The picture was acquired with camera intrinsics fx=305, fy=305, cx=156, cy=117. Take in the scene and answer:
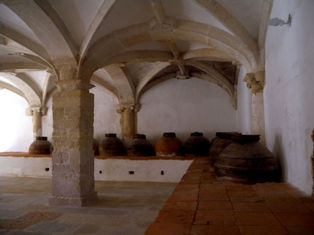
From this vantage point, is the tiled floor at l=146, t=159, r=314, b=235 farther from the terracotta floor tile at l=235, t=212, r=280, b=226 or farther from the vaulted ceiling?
the vaulted ceiling

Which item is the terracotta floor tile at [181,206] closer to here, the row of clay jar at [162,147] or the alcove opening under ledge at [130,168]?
the alcove opening under ledge at [130,168]

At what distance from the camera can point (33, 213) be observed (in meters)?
5.04

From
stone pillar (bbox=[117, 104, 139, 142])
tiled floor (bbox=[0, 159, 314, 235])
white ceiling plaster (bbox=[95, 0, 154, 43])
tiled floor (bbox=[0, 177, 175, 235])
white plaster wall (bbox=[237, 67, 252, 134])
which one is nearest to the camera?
tiled floor (bbox=[0, 159, 314, 235])

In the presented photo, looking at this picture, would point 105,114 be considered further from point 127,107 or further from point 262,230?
point 262,230

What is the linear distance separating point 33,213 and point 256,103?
4021 millimetres

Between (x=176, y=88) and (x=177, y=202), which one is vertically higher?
(x=176, y=88)

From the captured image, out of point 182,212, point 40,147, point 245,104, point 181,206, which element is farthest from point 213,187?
point 40,147

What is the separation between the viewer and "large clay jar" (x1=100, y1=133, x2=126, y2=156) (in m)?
9.18

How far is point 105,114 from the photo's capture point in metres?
10.6

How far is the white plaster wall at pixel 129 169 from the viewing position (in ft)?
26.7

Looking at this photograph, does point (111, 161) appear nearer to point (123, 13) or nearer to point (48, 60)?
point (48, 60)

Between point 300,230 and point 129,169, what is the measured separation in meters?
7.02

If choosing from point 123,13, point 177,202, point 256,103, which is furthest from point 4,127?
point 177,202

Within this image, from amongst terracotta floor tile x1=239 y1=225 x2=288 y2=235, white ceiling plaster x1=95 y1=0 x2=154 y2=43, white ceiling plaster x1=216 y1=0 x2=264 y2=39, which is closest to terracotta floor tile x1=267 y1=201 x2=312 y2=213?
terracotta floor tile x1=239 y1=225 x2=288 y2=235
